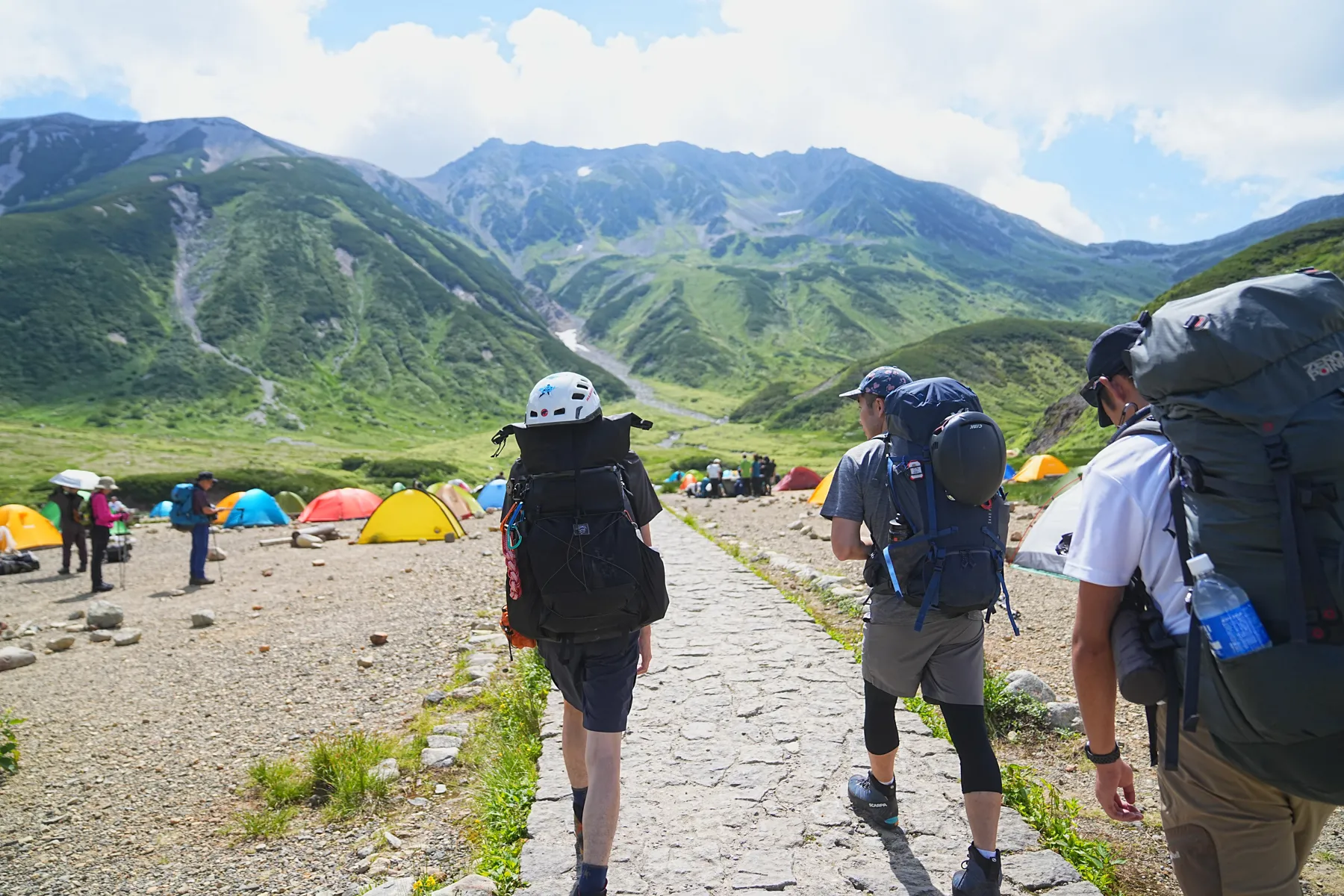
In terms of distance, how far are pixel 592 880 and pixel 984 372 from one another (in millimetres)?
125184

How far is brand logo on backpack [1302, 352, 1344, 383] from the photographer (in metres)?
2.01

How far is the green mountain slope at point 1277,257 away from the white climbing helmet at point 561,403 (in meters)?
43.3

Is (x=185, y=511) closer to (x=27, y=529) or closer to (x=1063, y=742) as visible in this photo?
(x=27, y=529)

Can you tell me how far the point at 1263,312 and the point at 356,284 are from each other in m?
164

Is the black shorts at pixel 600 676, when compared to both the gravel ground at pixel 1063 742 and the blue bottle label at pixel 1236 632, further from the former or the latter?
the gravel ground at pixel 1063 742

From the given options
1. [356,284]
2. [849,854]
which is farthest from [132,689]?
[356,284]

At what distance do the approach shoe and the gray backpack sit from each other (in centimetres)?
249

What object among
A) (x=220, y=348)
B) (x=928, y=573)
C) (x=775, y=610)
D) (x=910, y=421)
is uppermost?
(x=220, y=348)

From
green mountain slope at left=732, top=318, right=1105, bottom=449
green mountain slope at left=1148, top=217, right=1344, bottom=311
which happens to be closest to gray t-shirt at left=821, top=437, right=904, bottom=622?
green mountain slope at left=1148, top=217, right=1344, bottom=311

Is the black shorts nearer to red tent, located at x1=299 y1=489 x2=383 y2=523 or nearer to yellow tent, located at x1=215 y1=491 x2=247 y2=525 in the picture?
red tent, located at x1=299 y1=489 x2=383 y2=523

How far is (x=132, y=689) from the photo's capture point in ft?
26.8

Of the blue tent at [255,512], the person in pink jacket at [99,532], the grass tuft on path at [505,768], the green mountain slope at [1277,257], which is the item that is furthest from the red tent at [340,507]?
the green mountain slope at [1277,257]

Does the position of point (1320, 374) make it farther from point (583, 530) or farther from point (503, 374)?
point (503, 374)

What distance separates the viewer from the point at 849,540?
3.93 metres
